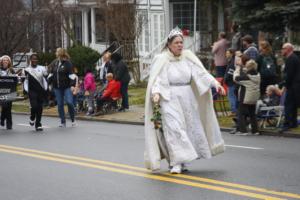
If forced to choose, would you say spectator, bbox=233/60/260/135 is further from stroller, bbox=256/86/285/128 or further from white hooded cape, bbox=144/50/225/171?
white hooded cape, bbox=144/50/225/171

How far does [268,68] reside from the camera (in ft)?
62.5

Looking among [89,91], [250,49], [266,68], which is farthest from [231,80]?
[89,91]

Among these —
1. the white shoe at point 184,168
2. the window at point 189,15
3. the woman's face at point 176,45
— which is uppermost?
the window at point 189,15

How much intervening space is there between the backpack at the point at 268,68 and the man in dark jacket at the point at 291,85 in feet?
4.49

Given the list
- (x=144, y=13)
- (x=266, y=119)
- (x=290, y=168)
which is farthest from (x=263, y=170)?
(x=144, y=13)

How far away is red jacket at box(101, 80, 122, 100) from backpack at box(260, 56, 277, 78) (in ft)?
20.2

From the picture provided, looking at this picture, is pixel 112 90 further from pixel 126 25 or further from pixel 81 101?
pixel 126 25

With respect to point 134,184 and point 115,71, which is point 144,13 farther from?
point 134,184

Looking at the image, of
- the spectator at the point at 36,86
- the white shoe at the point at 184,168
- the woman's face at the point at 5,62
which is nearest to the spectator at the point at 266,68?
the spectator at the point at 36,86

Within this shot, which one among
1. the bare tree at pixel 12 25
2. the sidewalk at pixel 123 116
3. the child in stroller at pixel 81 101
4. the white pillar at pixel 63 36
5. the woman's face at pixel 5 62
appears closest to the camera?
the woman's face at pixel 5 62

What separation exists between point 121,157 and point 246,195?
428cm

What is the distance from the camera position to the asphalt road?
10328 millimetres

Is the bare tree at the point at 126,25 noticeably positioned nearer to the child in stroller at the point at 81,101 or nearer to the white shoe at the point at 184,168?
the child in stroller at the point at 81,101

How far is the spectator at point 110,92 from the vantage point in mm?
24219
